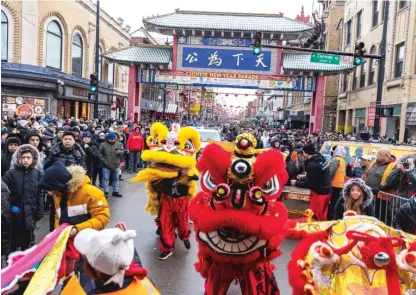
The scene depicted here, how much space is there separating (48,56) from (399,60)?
18.8 meters

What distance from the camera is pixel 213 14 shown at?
79.9 feet

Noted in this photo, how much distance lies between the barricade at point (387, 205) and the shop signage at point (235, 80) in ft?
52.5

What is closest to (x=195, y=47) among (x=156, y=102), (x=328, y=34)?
(x=328, y=34)

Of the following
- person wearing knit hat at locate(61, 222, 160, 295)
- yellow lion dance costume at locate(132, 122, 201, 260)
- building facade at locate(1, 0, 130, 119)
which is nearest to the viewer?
person wearing knit hat at locate(61, 222, 160, 295)

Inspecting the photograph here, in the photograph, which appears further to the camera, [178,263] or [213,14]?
[213,14]

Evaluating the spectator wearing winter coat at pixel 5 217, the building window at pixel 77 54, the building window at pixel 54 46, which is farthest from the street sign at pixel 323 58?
the building window at pixel 77 54

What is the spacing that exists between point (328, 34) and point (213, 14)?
43.7ft

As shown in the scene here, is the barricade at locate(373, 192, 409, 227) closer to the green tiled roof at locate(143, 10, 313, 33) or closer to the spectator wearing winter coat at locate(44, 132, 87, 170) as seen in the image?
the spectator wearing winter coat at locate(44, 132, 87, 170)

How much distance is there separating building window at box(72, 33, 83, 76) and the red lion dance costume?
2430 cm

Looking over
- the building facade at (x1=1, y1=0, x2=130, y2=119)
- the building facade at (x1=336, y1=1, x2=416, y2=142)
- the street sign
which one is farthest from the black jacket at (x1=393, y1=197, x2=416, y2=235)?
the building facade at (x1=1, y1=0, x2=130, y2=119)

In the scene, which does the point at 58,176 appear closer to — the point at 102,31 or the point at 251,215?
the point at 251,215

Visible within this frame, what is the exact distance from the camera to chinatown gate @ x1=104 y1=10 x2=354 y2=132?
2239cm

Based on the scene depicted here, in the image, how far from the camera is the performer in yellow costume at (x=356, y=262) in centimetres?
270

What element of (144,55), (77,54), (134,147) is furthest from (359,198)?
(77,54)
